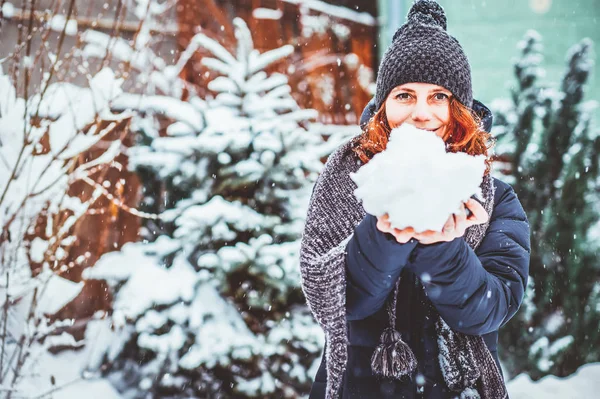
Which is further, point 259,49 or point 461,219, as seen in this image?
point 259,49

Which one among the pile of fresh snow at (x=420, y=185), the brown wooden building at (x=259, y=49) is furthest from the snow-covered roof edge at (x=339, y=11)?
the pile of fresh snow at (x=420, y=185)

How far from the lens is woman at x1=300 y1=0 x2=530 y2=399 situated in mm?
1079

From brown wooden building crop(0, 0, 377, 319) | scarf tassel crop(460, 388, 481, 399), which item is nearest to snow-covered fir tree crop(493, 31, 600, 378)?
brown wooden building crop(0, 0, 377, 319)

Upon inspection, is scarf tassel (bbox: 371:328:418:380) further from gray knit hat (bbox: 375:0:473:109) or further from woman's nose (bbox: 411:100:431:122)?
gray knit hat (bbox: 375:0:473:109)

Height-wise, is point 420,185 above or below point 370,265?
above

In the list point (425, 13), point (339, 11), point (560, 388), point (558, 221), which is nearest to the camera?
point (425, 13)

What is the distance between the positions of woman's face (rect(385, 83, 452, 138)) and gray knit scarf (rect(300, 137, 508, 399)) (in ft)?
0.68

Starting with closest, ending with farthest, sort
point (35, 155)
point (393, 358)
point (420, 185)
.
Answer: point (420, 185)
point (393, 358)
point (35, 155)

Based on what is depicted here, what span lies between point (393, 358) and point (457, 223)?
0.40 meters

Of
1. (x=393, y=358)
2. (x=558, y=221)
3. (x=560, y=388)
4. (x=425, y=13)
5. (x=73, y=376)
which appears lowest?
(x=73, y=376)

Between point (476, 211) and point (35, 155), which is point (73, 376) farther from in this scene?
point (476, 211)

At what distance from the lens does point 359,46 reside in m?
6.73

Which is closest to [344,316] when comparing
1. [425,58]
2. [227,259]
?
[425,58]

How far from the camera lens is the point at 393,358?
1.21 m
